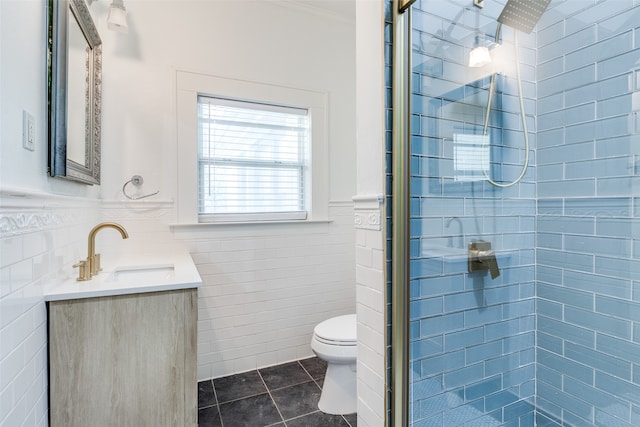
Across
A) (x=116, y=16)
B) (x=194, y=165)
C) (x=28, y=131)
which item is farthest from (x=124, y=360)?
(x=116, y=16)

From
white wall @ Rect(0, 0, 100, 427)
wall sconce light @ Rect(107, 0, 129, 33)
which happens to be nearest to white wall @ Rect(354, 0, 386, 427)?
white wall @ Rect(0, 0, 100, 427)

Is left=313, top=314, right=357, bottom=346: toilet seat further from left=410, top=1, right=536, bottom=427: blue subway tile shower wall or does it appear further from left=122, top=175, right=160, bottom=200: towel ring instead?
left=122, top=175, right=160, bottom=200: towel ring

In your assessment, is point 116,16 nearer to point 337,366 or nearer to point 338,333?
point 338,333

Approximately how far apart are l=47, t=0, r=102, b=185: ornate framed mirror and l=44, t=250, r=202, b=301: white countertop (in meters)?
0.44

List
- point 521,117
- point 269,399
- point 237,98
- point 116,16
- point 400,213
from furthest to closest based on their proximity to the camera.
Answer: point 237,98, point 269,399, point 116,16, point 521,117, point 400,213

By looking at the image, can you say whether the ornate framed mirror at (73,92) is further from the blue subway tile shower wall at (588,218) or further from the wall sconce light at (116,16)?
the blue subway tile shower wall at (588,218)

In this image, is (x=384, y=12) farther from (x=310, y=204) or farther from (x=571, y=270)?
(x=310, y=204)

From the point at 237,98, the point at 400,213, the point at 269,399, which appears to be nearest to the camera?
the point at 400,213

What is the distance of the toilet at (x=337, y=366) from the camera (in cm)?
180

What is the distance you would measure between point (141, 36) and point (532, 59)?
2.22 meters

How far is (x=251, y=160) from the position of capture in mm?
2463

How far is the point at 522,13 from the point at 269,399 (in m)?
2.38

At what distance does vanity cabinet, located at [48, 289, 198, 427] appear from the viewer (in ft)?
3.99

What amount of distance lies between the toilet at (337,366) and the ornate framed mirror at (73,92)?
1450 mm
